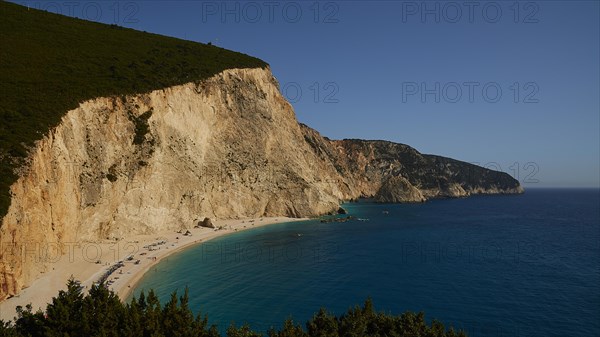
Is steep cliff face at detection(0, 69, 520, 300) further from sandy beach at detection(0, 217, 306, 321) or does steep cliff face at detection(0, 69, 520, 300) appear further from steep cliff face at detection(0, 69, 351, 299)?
sandy beach at detection(0, 217, 306, 321)

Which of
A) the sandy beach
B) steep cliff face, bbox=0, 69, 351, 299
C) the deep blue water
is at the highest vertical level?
steep cliff face, bbox=0, 69, 351, 299

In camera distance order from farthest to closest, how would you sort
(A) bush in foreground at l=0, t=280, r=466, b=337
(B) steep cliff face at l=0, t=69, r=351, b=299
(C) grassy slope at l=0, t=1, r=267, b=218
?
(C) grassy slope at l=0, t=1, r=267, b=218, (B) steep cliff face at l=0, t=69, r=351, b=299, (A) bush in foreground at l=0, t=280, r=466, b=337

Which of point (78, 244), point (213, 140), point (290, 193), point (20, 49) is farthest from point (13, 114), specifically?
point (290, 193)

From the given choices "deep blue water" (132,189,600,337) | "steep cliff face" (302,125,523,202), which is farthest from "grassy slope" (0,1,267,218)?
"steep cliff face" (302,125,523,202)

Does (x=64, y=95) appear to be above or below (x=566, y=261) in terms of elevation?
above

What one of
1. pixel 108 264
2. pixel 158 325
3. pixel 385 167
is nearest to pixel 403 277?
pixel 158 325

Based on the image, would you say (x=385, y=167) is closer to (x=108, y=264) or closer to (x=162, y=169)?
(x=162, y=169)

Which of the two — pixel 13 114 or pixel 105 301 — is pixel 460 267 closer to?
pixel 105 301

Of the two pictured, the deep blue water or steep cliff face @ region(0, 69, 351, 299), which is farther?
steep cliff face @ region(0, 69, 351, 299)
